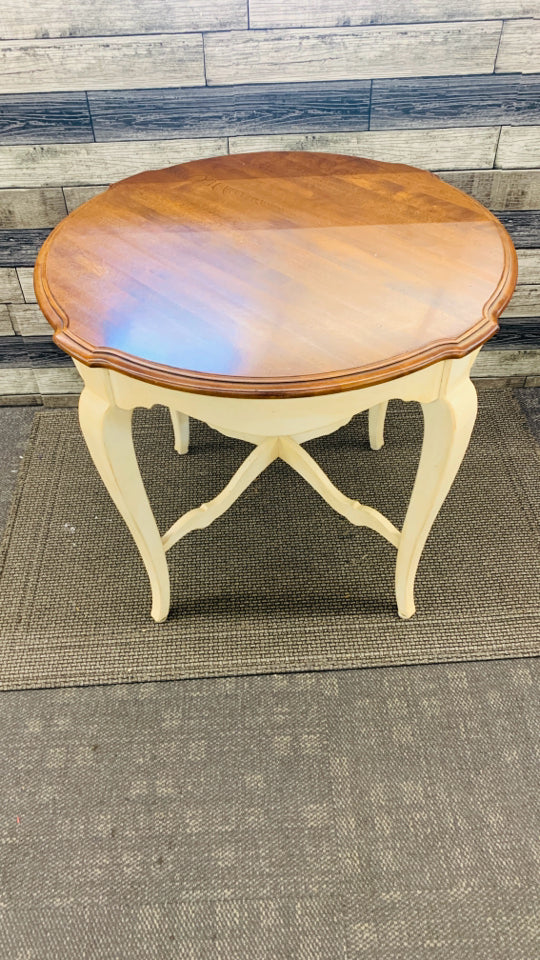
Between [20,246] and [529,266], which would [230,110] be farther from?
[529,266]

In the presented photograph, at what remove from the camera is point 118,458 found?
1035 millimetres

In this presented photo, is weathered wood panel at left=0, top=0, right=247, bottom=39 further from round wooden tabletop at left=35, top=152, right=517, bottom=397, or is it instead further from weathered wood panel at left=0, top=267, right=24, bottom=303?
weathered wood panel at left=0, top=267, right=24, bottom=303

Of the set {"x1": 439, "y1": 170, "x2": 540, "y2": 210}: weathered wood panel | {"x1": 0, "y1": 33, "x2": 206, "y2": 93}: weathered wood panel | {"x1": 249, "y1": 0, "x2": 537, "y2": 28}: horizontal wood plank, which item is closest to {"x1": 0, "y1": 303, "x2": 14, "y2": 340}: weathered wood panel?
{"x1": 0, "y1": 33, "x2": 206, "y2": 93}: weathered wood panel

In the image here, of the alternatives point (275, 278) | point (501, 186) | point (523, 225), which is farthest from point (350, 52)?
point (275, 278)

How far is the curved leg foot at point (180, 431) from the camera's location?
5.16 feet

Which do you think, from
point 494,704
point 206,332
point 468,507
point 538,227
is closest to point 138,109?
point 206,332

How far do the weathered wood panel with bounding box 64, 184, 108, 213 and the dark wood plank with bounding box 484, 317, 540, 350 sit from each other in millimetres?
1025

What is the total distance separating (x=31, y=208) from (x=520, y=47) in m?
1.08

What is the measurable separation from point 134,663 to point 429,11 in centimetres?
136

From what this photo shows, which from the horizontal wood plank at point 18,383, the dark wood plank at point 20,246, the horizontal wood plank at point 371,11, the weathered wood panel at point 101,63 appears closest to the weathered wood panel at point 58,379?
the horizontal wood plank at point 18,383

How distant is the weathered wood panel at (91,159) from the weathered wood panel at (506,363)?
855 mm

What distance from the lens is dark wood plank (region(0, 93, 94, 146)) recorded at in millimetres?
1372

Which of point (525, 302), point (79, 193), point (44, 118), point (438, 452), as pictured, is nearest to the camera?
point (438, 452)

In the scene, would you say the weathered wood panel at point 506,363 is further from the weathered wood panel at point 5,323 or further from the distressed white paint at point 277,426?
the weathered wood panel at point 5,323
